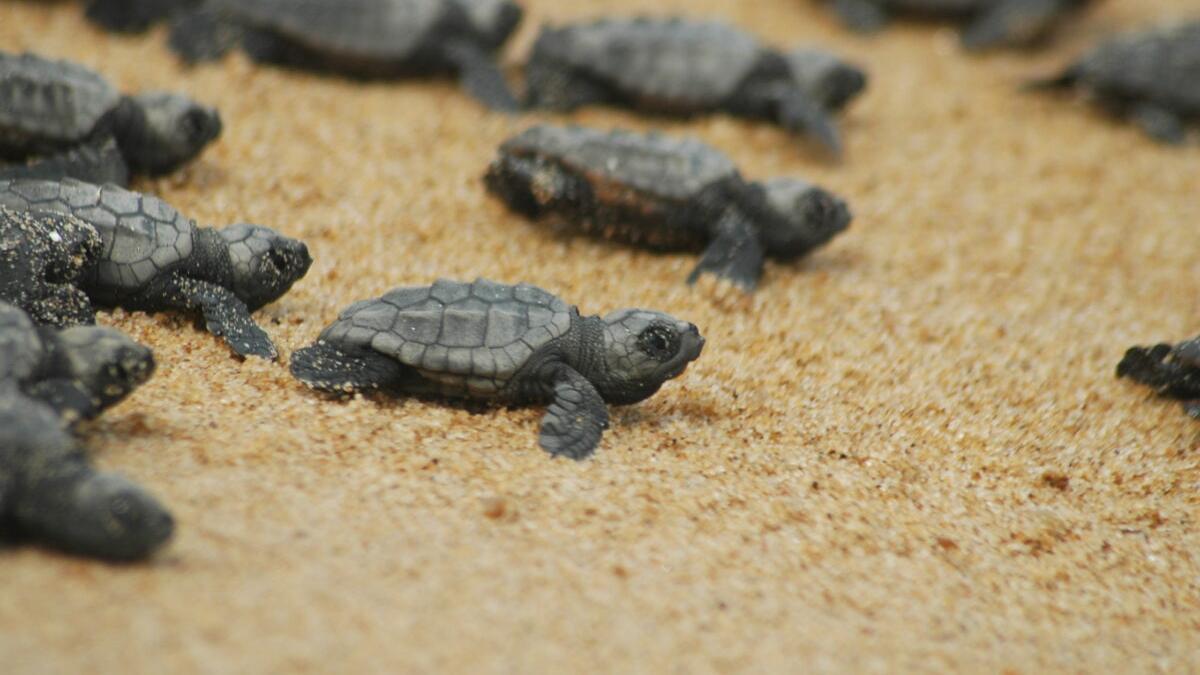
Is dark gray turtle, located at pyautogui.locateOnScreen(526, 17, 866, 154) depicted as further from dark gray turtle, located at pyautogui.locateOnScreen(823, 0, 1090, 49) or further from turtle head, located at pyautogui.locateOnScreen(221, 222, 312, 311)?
turtle head, located at pyautogui.locateOnScreen(221, 222, 312, 311)

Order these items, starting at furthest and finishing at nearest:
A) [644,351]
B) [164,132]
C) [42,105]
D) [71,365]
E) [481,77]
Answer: [481,77]
[164,132]
[42,105]
[644,351]
[71,365]

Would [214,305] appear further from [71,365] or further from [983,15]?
[983,15]

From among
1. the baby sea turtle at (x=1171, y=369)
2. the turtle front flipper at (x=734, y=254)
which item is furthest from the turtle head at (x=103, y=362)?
the baby sea turtle at (x=1171, y=369)

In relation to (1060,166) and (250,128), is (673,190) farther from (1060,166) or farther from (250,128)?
(1060,166)

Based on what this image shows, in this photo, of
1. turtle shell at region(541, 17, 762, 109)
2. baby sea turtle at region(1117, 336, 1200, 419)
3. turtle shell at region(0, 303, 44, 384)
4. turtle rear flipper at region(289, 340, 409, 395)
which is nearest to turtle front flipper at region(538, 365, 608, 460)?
turtle rear flipper at region(289, 340, 409, 395)

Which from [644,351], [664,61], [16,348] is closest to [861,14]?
[664,61]

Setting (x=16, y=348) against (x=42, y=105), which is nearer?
(x=16, y=348)

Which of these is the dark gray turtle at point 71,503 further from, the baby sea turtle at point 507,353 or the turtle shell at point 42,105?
the turtle shell at point 42,105
